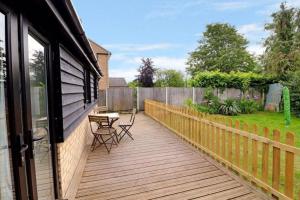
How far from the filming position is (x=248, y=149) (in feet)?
13.9

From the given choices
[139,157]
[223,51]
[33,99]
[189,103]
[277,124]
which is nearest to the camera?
[33,99]

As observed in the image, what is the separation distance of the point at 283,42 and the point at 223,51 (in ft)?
38.2

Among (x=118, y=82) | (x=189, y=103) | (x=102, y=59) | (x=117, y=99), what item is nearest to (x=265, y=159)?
(x=189, y=103)

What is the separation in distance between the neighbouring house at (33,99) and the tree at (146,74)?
801 inches

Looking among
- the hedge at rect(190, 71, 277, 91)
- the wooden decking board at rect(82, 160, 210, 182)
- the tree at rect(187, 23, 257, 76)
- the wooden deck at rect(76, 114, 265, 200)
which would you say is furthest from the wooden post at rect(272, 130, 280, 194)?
the tree at rect(187, 23, 257, 76)

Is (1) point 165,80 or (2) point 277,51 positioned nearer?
(2) point 277,51

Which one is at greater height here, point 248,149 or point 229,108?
point 229,108

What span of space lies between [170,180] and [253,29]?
98.8 feet

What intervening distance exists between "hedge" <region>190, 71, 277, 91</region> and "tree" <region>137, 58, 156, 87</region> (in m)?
9.07

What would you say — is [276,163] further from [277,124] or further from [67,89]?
[277,124]

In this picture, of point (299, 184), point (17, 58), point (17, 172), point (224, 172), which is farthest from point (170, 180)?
point (17, 58)

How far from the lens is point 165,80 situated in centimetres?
3297

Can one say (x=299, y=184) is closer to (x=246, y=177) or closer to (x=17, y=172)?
(x=246, y=177)

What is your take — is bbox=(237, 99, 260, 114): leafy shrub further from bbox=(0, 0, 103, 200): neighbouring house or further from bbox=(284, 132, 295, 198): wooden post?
bbox=(0, 0, 103, 200): neighbouring house
